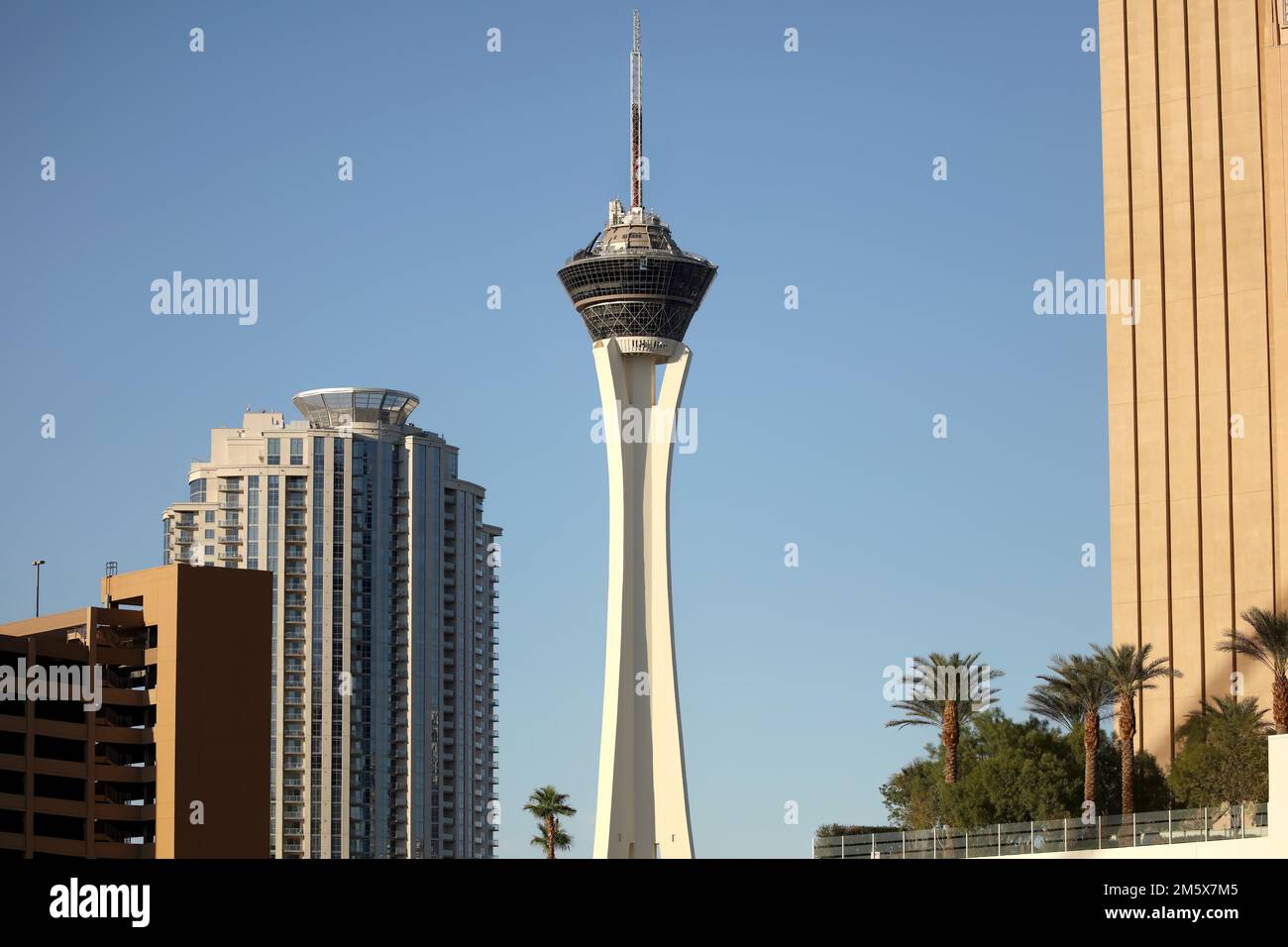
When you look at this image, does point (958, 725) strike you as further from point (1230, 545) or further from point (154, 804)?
point (154, 804)

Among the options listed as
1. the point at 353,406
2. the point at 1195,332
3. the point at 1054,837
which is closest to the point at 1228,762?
the point at 1054,837

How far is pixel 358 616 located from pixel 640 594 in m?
47.1

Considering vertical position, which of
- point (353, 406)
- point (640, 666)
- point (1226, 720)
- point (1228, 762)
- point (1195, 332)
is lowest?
point (1228, 762)

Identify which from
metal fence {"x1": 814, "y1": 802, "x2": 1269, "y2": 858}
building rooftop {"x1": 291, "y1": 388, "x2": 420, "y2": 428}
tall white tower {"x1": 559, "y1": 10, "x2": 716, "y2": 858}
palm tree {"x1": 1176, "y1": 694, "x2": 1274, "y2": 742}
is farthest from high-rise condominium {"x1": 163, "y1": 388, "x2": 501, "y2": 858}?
metal fence {"x1": 814, "y1": 802, "x2": 1269, "y2": 858}

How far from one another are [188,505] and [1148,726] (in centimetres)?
11021

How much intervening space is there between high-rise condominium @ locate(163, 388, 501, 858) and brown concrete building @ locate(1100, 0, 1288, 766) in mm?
91174

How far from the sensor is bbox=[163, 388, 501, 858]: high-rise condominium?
17088cm

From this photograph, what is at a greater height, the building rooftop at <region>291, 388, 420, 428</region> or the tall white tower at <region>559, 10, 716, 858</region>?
the building rooftop at <region>291, 388, 420, 428</region>

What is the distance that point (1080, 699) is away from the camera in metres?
79.3

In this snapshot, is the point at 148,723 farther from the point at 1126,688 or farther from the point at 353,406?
the point at 353,406

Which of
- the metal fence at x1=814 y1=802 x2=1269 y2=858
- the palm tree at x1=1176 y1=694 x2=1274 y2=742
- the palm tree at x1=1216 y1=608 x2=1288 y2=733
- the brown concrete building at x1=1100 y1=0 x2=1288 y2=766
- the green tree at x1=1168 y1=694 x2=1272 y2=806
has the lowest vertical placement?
the metal fence at x1=814 y1=802 x2=1269 y2=858

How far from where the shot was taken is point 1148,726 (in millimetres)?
92250

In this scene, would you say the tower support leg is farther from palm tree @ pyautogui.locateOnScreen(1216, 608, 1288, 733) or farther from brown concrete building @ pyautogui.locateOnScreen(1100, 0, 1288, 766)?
palm tree @ pyautogui.locateOnScreen(1216, 608, 1288, 733)

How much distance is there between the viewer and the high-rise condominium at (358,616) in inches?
6727
